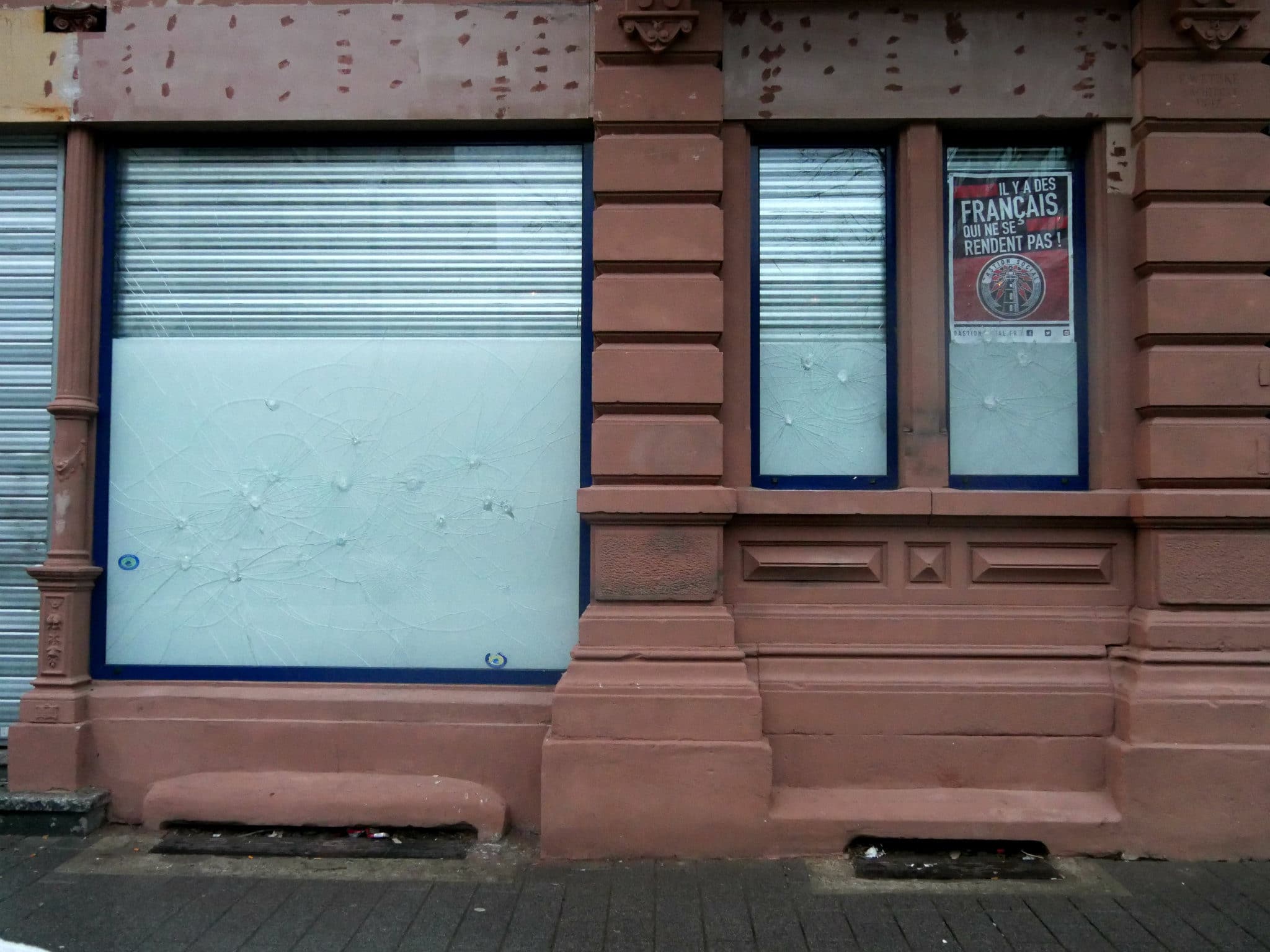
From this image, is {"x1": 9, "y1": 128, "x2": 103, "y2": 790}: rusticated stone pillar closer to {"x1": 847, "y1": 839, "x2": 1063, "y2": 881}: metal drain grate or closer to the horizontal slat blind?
the horizontal slat blind

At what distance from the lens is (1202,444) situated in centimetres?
505

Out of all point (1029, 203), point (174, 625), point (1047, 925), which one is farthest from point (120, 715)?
point (1029, 203)

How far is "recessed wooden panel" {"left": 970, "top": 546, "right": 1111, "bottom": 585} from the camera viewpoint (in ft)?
17.1

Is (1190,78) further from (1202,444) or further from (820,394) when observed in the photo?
(820,394)

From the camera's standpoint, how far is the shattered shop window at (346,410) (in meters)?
5.52

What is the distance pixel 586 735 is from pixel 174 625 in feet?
8.54

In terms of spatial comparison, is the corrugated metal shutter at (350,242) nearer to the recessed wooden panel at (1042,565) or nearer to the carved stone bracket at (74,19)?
the carved stone bracket at (74,19)

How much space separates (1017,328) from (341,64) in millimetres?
4191

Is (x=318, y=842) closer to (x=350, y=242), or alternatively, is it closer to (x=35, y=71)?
(x=350, y=242)

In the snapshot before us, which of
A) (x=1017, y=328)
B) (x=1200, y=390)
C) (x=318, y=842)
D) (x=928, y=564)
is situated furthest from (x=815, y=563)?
(x=318, y=842)

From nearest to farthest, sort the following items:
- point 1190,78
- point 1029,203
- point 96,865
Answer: point 96,865
point 1190,78
point 1029,203

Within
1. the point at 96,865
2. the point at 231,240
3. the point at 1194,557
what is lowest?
the point at 96,865

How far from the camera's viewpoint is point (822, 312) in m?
5.50

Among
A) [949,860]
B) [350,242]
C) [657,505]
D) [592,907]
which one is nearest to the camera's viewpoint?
[592,907]
